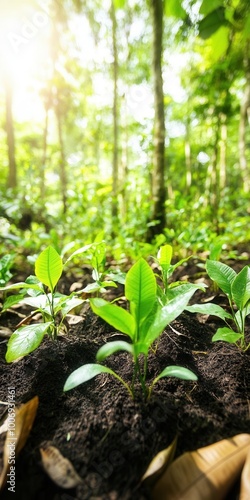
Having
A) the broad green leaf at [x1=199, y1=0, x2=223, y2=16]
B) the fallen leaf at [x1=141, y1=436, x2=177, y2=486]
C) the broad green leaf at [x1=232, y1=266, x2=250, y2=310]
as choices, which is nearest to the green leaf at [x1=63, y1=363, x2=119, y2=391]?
the fallen leaf at [x1=141, y1=436, x2=177, y2=486]

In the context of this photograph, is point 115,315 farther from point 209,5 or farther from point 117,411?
point 209,5

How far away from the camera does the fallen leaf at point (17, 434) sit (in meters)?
0.70

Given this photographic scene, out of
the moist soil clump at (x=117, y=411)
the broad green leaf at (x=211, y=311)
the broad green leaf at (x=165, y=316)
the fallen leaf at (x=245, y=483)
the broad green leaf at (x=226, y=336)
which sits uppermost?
the broad green leaf at (x=165, y=316)

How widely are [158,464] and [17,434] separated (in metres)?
0.42

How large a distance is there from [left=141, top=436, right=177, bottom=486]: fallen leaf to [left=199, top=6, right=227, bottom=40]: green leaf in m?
1.64

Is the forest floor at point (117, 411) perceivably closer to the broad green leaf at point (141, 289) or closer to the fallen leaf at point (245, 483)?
the fallen leaf at point (245, 483)

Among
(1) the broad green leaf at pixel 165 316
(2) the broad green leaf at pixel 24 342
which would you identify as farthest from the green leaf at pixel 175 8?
(2) the broad green leaf at pixel 24 342

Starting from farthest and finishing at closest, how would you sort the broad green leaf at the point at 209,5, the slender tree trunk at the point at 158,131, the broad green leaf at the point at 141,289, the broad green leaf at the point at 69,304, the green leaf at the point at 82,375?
1. the slender tree trunk at the point at 158,131
2. the broad green leaf at the point at 69,304
3. the broad green leaf at the point at 209,5
4. the broad green leaf at the point at 141,289
5. the green leaf at the point at 82,375

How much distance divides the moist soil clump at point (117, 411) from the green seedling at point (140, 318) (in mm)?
104

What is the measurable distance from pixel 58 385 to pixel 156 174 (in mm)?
2406

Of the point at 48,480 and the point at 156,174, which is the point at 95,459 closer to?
the point at 48,480

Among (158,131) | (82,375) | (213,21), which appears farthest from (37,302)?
(158,131)

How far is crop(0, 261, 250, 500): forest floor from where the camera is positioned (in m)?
0.67

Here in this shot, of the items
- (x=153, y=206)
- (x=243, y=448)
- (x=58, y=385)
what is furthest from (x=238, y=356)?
(x=153, y=206)
